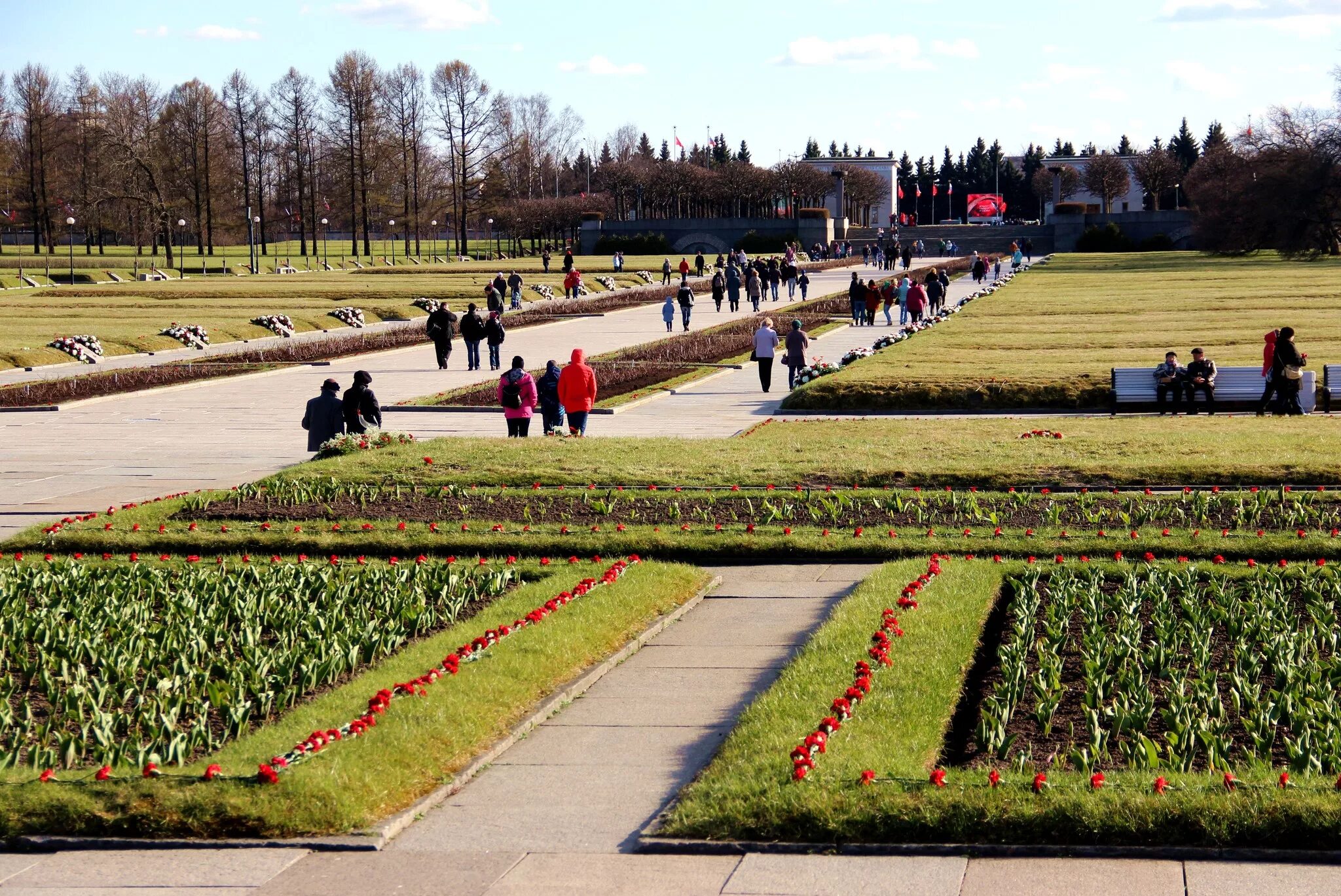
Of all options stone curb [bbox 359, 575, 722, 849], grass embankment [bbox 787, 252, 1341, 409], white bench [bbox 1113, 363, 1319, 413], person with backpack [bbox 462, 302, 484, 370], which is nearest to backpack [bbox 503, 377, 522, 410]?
grass embankment [bbox 787, 252, 1341, 409]

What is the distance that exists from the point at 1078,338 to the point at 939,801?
28.9 metres

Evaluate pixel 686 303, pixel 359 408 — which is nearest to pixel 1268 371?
pixel 359 408

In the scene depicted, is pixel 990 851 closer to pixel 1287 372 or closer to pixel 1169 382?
pixel 1287 372

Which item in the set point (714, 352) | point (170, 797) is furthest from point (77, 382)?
point (170, 797)

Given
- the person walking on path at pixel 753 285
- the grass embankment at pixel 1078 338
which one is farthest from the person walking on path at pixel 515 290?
the grass embankment at pixel 1078 338

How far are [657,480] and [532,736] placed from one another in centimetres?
763

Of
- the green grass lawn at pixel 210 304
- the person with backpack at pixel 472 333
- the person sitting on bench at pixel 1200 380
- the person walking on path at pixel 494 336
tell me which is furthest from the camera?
the green grass lawn at pixel 210 304

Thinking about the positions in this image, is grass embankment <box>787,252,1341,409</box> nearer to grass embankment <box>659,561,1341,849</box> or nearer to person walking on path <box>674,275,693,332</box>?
person walking on path <box>674,275,693,332</box>

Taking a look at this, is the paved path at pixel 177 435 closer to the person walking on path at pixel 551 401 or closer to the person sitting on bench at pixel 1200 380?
the person walking on path at pixel 551 401

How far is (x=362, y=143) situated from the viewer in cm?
10588

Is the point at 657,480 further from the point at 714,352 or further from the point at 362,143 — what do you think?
the point at 362,143

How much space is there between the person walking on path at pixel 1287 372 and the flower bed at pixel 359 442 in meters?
12.0

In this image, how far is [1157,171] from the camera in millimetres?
131625

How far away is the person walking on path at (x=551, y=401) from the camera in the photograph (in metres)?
19.8
